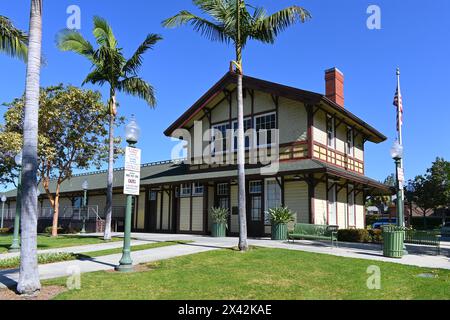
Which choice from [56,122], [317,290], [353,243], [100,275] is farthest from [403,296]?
[56,122]

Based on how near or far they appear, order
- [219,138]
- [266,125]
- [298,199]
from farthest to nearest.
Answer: [219,138], [266,125], [298,199]

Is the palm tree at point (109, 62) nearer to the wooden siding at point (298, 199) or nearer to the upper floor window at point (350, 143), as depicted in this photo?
the wooden siding at point (298, 199)

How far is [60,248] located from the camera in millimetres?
15789

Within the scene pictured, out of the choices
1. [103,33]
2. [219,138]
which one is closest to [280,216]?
[219,138]

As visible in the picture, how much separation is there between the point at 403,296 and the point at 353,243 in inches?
387

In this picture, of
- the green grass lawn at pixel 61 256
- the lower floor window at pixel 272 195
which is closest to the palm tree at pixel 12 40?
the green grass lawn at pixel 61 256

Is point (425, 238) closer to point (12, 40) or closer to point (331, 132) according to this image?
point (331, 132)

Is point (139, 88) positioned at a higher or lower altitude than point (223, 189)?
higher

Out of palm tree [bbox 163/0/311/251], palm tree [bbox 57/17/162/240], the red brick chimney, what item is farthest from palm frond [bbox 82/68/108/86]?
the red brick chimney

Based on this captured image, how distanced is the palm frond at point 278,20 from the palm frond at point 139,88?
6.65 meters

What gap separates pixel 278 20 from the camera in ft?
47.2

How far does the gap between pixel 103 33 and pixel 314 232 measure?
499 inches
